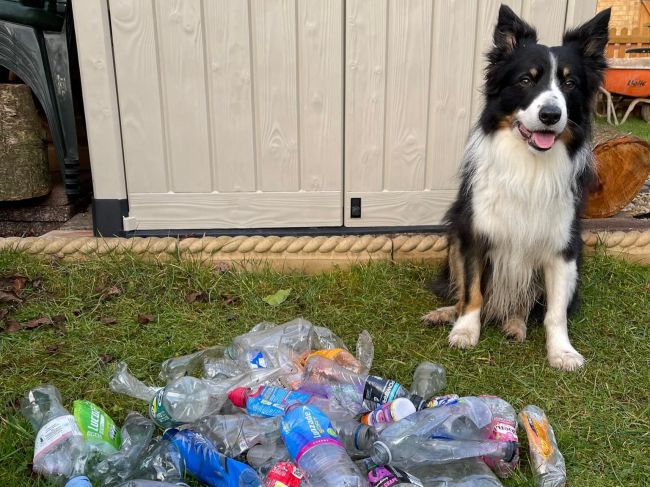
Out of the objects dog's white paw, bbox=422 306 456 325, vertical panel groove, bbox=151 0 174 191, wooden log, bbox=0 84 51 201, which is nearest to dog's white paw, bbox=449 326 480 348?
dog's white paw, bbox=422 306 456 325

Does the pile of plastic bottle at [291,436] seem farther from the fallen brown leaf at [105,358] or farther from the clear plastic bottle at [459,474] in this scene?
the fallen brown leaf at [105,358]

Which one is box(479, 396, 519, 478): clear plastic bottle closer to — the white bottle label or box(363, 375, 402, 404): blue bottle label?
box(363, 375, 402, 404): blue bottle label

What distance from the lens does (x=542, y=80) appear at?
213cm

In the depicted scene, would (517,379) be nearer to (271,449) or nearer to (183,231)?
(271,449)

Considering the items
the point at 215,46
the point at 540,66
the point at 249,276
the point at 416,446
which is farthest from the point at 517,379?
the point at 215,46

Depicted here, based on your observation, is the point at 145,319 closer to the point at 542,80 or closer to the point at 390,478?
the point at 390,478

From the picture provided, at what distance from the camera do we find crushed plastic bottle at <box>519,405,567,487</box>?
1.58 m

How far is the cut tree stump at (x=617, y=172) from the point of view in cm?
335

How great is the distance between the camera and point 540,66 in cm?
212

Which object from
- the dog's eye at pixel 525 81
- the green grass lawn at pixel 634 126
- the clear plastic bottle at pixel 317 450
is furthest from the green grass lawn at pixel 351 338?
the green grass lawn at pixel 634 126

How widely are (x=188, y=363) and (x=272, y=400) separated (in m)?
Result: 0.61

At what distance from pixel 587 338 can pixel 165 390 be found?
6.14 feet

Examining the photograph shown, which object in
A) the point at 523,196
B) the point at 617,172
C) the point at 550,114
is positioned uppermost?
the point at 550,114

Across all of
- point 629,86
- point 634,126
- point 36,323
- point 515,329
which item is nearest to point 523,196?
point 515,329
